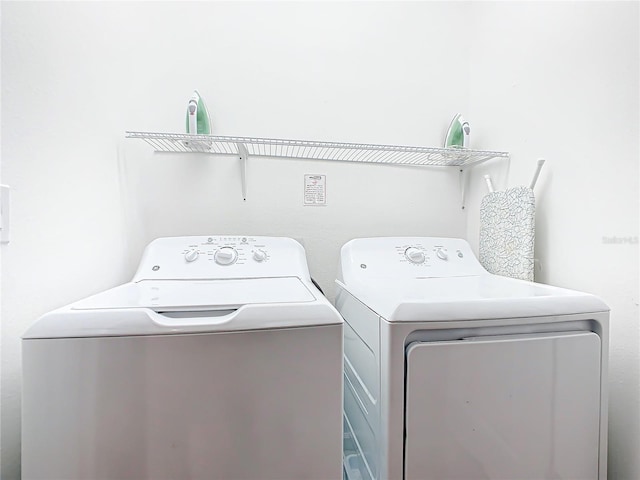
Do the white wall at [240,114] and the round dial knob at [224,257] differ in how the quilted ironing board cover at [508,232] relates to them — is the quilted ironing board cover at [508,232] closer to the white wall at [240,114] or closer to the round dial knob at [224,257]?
the white wall at [240,114]

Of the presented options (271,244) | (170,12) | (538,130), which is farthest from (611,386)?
(170,12)

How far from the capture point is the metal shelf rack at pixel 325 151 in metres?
1.25

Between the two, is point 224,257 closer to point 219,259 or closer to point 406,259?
point 219,259

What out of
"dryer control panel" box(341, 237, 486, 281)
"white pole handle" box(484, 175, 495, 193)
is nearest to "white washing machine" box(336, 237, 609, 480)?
"dryer control panel" box(341, 237, 486, 281)

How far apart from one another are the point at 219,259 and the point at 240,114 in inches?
29.7

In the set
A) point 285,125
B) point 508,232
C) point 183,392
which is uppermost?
point 285,125

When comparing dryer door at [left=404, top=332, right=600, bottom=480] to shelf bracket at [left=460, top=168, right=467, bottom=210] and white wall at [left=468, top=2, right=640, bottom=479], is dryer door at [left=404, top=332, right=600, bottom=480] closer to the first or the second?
white wall at [left=468, top=2, right=640, bottom=479]

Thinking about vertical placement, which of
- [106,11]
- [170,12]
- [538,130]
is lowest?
[538,130]

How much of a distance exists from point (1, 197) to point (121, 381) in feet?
1.77

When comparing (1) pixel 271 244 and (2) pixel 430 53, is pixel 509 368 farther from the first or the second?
(2) pixel 430 53

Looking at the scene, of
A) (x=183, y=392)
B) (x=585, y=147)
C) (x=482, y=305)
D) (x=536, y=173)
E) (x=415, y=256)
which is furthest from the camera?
(x=415, y=256)

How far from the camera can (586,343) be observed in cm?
77

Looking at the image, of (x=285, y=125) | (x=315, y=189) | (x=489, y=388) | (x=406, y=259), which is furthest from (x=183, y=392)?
(x=285, y=125)

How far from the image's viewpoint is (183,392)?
2.08 feet
